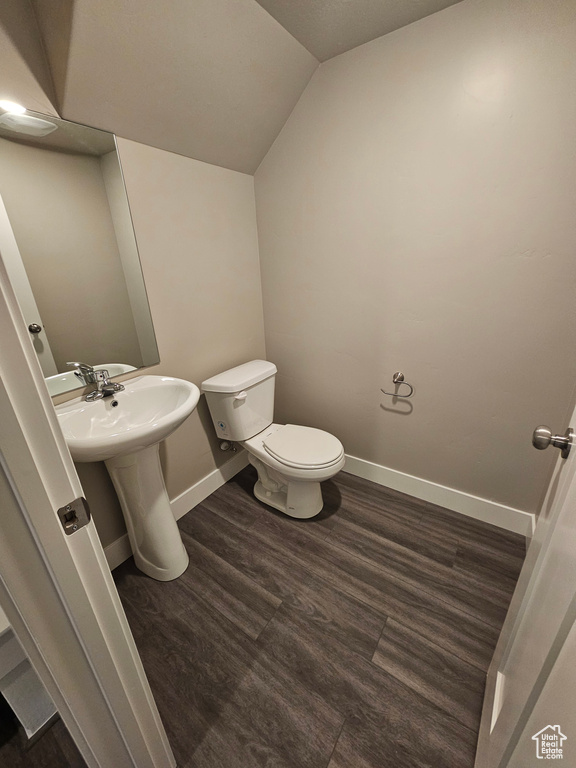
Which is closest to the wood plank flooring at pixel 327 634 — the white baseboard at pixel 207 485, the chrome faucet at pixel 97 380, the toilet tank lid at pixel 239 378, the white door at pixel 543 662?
the white baseboard at pixel 207 485

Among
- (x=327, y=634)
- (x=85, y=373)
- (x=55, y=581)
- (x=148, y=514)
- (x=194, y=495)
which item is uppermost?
(x=85, y=373)

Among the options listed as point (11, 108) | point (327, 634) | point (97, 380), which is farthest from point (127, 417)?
point (327, 634)

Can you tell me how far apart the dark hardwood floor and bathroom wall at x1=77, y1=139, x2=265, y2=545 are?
405 millimetres

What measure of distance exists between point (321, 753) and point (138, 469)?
1067 mm

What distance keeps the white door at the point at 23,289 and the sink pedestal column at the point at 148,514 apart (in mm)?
460

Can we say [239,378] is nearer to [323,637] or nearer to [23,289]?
[23,289]

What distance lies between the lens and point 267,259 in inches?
75.3

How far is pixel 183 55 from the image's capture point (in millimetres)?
1102

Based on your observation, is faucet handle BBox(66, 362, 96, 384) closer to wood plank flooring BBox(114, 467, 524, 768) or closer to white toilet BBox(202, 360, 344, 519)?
white toilet BBox(202, 360, 344, 519)

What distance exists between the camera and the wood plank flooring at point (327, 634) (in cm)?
94

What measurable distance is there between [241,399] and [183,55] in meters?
1.37

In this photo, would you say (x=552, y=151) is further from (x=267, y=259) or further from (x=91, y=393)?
(x=91, y=393)

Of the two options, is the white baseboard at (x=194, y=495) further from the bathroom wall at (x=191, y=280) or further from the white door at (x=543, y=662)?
the white door at (x=543, y=662)
